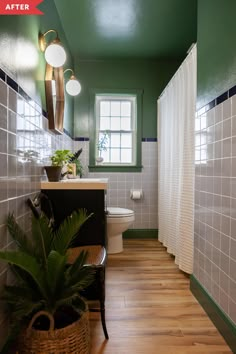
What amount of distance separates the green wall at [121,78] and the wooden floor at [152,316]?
2107mm

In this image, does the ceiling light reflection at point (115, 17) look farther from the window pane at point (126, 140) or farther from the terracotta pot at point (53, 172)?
the terracotta pot at point (53, 172)

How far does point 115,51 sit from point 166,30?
761 millimetres

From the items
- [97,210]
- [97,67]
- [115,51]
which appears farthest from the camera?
[97,67]

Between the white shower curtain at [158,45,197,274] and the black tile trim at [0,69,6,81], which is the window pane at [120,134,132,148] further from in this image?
the black tile trim at [0,69,6,81]

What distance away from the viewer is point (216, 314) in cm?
160

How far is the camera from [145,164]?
3695 mm

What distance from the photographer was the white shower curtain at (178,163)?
7.43 ft

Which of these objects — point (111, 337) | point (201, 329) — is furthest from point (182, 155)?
point (111, 337)

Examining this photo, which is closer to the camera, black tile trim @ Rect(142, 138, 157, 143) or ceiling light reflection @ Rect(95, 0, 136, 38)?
ceiling light reflection @ Rect(95, 0, 136, 38)

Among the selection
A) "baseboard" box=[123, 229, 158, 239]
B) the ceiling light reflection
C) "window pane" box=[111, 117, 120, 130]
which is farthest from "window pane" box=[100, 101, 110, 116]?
"baseboard" box=[123, 229, 158, 239]

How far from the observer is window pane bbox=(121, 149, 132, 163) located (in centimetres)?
381

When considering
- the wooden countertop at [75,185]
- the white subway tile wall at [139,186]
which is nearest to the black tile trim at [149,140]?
the white subway tile wall at [139,186]

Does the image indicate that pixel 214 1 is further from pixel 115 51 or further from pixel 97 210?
pixel 115 51

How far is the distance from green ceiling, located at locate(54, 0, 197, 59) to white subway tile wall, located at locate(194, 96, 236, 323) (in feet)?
4.32
